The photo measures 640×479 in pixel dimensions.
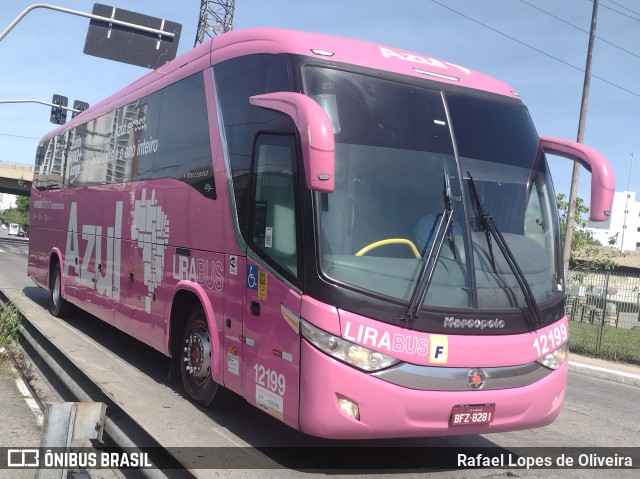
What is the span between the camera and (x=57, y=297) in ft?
41.0

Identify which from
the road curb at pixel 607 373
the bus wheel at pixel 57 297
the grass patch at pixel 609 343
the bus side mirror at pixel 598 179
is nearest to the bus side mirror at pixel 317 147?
the bus side mirror at pixel 598 179

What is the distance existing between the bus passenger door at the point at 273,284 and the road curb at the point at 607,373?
8.89m

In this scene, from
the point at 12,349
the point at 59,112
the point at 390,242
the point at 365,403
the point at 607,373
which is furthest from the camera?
the point at 59,112

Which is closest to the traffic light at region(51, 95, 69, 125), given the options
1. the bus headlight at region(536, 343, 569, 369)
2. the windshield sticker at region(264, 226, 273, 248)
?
the windshield sticker at region(264, 226, 273, 248)

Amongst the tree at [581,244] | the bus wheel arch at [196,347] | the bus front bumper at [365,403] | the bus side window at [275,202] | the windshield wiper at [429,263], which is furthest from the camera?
the tree at [581,244]

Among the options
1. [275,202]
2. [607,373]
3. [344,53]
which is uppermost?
[344,53]

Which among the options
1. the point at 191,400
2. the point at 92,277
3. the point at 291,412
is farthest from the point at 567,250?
the point at 291,412

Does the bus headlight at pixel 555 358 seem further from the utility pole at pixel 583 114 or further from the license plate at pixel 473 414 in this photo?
the utility pole at pixel 583 114

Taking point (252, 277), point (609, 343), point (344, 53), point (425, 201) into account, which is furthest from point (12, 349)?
point (609, 343)

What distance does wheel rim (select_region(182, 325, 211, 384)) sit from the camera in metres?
6.40

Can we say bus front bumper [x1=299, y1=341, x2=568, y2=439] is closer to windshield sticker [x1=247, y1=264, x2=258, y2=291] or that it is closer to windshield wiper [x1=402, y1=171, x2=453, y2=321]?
windshield wiper [x1=402, y1=171, x2=453, y2=321]

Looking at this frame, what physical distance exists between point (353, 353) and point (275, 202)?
141cm

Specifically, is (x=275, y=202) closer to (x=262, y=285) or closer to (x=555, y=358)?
(x=262, y=285)

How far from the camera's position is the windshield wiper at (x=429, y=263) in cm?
464
